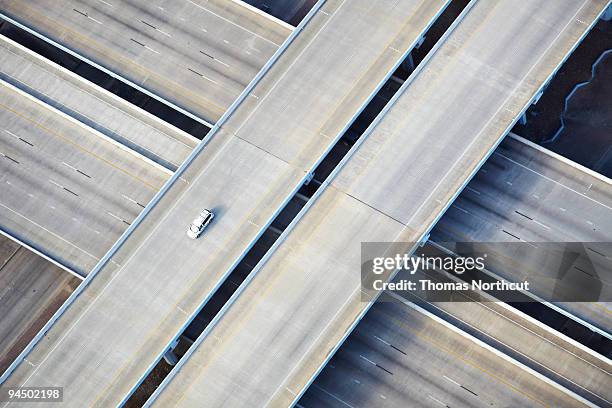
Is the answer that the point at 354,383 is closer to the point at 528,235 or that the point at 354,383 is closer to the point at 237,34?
the point at 528,235

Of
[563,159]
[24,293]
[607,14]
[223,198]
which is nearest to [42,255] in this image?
[24,293]

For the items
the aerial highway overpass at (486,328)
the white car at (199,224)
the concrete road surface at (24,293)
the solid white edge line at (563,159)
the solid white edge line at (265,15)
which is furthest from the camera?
the solid white edge line at (265,15)

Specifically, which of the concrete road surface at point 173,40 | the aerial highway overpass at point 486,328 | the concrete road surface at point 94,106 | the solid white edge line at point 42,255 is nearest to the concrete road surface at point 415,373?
the aerial highway overpass at point 486,328

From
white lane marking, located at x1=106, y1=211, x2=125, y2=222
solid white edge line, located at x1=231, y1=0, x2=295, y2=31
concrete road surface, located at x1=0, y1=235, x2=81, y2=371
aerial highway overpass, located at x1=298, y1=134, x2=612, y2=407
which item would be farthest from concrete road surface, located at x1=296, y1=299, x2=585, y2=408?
solid white edge line, located at x1=231, y1=0, x2=295, y2=31

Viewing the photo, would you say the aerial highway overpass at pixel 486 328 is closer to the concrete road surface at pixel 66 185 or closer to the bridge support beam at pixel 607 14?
the bridge support beam at pixel 607 14

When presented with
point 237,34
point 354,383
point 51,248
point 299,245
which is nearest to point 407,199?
point 299,245

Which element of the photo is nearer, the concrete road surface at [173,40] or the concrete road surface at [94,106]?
the concrete road surface at [94,106]

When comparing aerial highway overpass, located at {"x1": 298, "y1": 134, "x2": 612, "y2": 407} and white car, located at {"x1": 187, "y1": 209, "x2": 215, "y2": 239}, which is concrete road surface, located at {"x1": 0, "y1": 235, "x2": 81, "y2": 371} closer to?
white car, located at {"x1": 187, "y1": 209, "x2": 215, "y2": 239}

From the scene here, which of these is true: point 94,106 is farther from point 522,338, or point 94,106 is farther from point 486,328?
point 522,338
